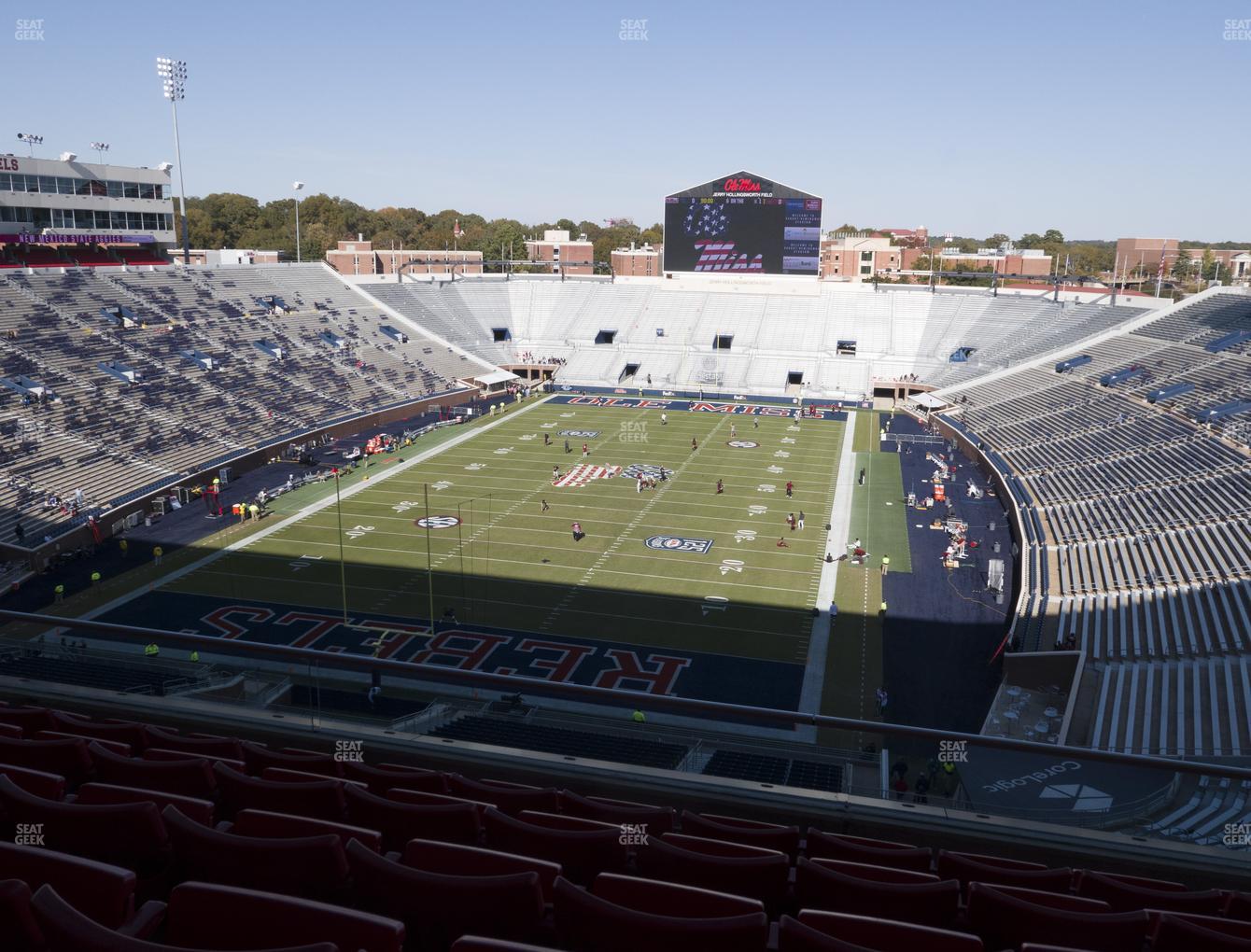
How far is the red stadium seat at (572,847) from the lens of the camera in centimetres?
385

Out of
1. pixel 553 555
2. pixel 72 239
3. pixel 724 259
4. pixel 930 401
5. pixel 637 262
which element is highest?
pixel 637 262

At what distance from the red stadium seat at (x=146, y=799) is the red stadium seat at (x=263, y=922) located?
3.72 feet

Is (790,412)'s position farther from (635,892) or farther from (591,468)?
(635,892)

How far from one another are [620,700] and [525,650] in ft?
56.9

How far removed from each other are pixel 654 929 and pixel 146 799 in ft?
8.06

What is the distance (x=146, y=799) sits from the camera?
4016 millimetres

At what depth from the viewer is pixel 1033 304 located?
216 feet

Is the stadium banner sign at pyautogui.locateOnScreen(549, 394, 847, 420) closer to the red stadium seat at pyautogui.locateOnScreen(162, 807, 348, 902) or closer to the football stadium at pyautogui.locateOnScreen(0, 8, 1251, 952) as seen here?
the football stadium at pyautogui.locateOnScreen(0, 8, 1251, 952)

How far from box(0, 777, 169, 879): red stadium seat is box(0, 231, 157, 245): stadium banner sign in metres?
56.6

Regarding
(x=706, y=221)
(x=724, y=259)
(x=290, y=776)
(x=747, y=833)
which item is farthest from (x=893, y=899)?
(x=724, y=259)

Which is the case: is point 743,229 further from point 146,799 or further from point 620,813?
point 146,799

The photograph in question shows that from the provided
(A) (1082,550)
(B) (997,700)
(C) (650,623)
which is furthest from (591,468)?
(B) (997,700)

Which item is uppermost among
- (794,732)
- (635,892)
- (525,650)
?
(635,892)

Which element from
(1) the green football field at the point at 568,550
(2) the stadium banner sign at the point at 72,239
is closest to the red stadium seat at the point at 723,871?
(1) the green football field at the point at 568,550
